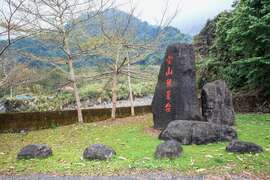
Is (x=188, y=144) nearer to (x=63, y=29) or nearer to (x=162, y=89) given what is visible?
(x=162, y=89)

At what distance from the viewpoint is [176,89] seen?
29.9 feet

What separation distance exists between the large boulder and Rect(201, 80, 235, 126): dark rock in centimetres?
72

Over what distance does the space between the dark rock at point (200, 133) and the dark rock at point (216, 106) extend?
216cm

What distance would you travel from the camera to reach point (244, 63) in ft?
37.5

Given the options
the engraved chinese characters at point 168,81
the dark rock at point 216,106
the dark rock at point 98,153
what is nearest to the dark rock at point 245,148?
the dark rock at point 98,153

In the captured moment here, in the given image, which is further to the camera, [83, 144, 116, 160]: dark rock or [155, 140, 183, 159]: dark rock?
[83, 144, 116, 160]: dark rock

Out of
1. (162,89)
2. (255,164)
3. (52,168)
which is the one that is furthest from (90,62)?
(255,164)

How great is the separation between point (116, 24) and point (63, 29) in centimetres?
198

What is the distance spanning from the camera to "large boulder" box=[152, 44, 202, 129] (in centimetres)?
897

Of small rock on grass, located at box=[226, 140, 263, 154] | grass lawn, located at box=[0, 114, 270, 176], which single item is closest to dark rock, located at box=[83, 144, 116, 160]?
grass lawn, located at box=[0, 114, 270, 176]

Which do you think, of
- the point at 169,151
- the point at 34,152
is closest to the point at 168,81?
the point at 169,151

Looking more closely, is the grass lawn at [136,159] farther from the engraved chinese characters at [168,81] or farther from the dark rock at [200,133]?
the engraved chinese characters at [168,81]

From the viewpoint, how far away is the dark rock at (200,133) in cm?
711

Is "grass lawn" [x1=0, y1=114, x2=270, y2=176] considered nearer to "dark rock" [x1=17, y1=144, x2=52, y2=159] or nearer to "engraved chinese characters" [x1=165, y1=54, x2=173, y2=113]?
"dark rock" [x1=17, y1=144, x2=52, y2=159]
